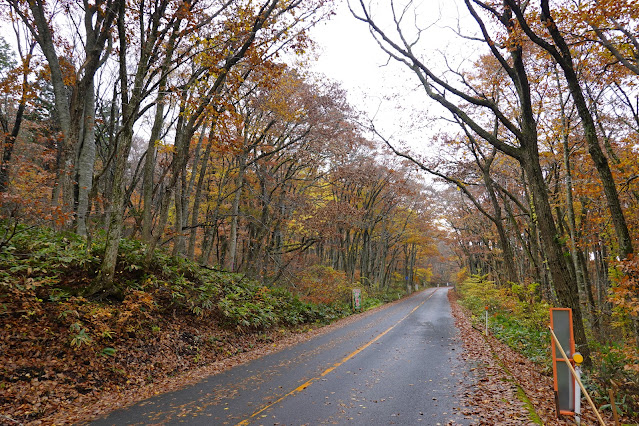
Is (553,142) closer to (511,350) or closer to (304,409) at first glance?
(511,350)

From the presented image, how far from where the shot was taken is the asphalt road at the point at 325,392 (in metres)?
4.84

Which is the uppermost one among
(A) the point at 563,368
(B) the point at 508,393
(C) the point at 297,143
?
(C) the point at 297,143

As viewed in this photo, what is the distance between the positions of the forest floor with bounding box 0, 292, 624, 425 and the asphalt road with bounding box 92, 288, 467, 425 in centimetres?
49

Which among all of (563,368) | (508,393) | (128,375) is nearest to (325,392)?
(508,393)

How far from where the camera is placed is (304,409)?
512cm

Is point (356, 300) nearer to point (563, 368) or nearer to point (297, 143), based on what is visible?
point (297, 143)

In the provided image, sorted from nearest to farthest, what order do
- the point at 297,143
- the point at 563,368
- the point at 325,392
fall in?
1. the point at 563,368
2. the point at 325,392
3. the point at 297,143

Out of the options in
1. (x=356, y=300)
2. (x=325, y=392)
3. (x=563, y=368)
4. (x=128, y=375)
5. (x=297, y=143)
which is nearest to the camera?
(x=563, y=368)

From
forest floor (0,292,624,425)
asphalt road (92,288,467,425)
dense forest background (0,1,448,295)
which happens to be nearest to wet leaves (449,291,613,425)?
forest floor (0,292,624,425)

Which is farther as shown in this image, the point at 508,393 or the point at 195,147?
the point at 195,147

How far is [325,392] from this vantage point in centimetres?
591

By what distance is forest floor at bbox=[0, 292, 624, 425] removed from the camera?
198 inches

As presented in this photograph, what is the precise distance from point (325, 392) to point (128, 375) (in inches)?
147

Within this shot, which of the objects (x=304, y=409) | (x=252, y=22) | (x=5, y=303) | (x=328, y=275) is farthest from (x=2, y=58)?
(x=304, y=409)
